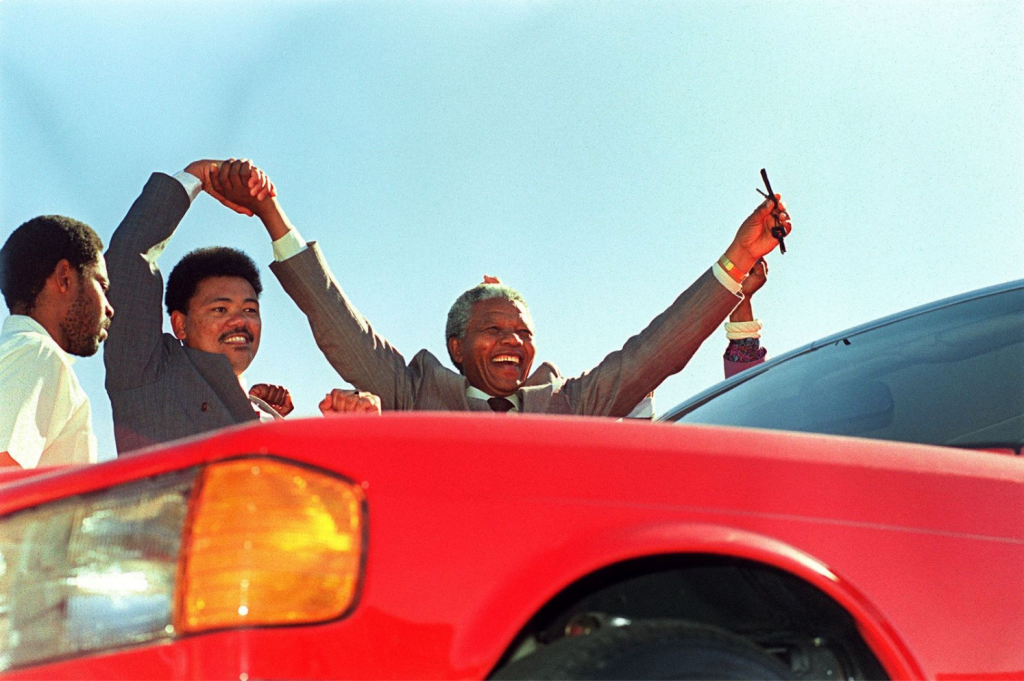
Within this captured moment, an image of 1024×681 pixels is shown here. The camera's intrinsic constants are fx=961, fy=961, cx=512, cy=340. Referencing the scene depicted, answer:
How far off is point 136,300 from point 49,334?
356 mm

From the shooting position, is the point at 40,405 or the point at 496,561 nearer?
the point at 496,561

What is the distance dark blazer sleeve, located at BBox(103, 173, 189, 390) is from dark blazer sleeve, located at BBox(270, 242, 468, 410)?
0.63 meters

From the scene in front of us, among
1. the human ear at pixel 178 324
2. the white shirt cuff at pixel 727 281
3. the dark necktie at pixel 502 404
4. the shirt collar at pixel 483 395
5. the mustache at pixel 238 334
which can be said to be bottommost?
the dark necktie at pixel 502 404

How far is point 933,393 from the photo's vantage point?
7.27 feet

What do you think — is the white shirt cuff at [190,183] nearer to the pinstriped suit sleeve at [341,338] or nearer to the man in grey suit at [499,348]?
the man in grey suit at [499,348]

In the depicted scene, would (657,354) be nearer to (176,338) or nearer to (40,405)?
(176,338)

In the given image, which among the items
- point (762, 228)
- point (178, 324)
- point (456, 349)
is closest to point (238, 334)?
point (178, 324)

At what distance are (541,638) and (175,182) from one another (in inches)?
109

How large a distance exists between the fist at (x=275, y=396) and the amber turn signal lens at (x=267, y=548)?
281cm

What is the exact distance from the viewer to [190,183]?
371 cm

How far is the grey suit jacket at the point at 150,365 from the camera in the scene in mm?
3393

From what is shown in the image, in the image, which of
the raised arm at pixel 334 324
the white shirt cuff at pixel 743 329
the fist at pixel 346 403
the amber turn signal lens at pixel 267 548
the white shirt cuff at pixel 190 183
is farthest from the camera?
the white shirt cuff at pixel 743 329

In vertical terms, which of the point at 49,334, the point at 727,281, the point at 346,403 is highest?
the point at 727,281

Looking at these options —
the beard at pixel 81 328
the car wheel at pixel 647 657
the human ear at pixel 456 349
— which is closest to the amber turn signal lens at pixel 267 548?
the car wheel at pixel 647 657
